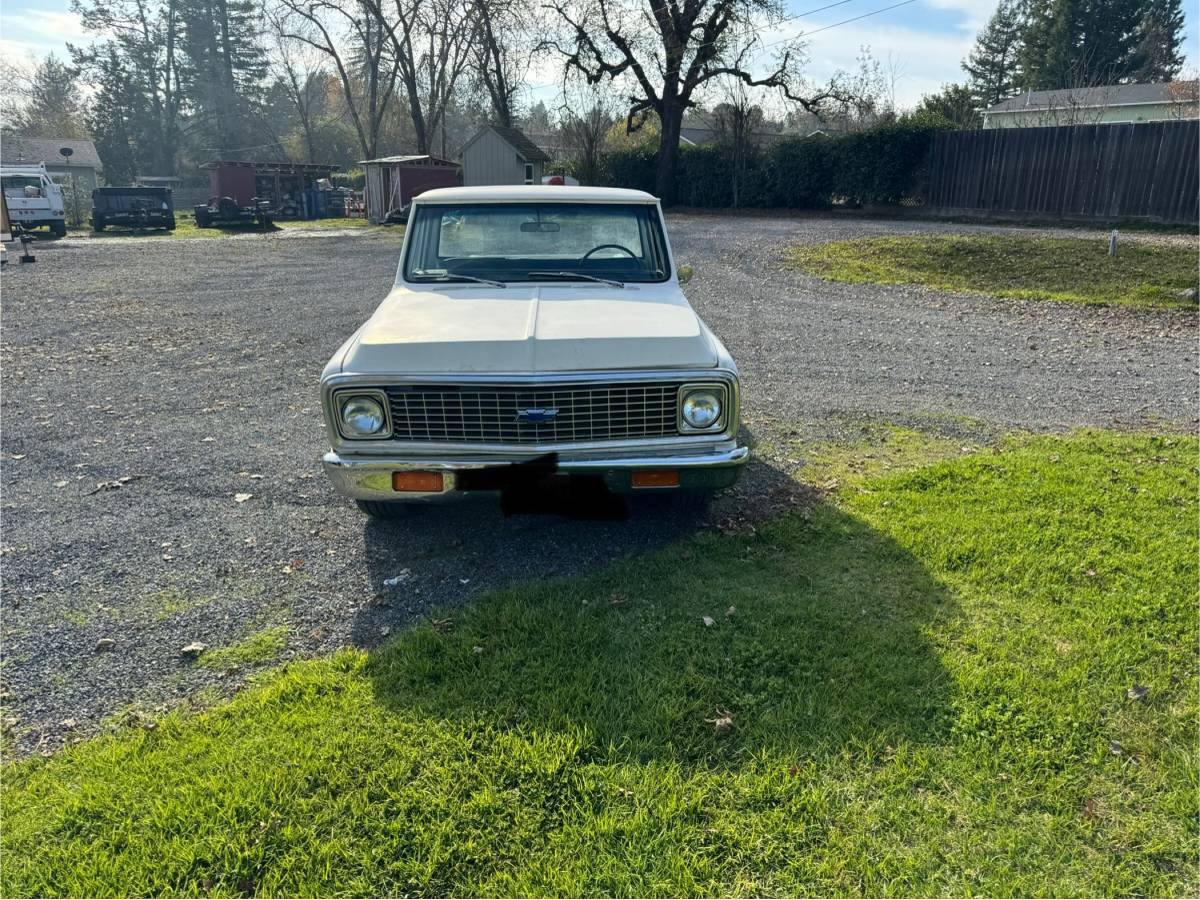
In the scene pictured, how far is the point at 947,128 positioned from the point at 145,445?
24302mm

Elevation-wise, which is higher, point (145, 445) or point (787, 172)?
point (787, 172)

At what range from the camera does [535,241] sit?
4.80 meters

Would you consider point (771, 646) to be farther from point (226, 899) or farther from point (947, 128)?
point (947, 128)

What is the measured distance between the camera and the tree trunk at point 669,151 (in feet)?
100

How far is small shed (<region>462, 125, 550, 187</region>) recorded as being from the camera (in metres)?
36.0

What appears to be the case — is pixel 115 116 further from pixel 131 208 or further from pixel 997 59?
pixel 997 59

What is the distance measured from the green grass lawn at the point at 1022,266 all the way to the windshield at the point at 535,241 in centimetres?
950

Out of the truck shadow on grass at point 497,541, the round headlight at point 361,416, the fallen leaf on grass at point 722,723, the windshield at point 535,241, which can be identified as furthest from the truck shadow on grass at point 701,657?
the windshield at point 535,241

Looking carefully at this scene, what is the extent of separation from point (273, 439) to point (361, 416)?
2753 mm

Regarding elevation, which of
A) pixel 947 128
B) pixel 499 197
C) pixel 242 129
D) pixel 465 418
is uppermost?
pixel 242 129

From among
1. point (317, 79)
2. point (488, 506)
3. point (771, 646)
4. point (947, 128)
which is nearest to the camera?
point (771, 646)

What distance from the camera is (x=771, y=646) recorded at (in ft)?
10.5

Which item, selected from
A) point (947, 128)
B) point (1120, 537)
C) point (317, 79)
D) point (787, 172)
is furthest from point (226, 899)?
point (317, 79)

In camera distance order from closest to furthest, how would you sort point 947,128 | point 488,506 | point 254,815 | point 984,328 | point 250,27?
point 254,815, point 488,506, point 984,328, point 947,128, point 250,27
